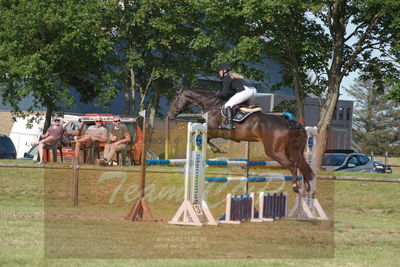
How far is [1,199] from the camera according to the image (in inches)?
663

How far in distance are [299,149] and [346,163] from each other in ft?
51.5

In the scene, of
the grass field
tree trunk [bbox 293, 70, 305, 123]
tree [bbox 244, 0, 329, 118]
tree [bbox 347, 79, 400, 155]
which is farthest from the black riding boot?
tree [bbox 347, 79, 400, 155]

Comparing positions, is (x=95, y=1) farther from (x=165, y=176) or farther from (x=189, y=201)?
(x=189, y=201)

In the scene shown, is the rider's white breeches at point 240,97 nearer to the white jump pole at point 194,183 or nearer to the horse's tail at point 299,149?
the horse's tail at point 299,149

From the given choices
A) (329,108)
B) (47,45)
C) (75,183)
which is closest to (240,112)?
(75,183)

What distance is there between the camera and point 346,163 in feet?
94.4

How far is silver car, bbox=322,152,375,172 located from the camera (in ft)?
94.1

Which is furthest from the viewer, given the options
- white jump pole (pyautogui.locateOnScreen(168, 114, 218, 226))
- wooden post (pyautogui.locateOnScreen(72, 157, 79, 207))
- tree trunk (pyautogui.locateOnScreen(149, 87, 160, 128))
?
tree trunk (pyautogui.locateOnScreen(149, 87, 160, 128))

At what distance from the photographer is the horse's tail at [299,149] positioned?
13.4 metres

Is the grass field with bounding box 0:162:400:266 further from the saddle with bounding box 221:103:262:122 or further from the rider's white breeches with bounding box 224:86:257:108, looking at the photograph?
the rider's white breeches with bounding box 224:86:257:108

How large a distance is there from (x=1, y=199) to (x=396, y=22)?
584 inches

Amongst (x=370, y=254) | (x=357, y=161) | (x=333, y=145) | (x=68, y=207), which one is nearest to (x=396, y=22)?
(x=357, y=161)

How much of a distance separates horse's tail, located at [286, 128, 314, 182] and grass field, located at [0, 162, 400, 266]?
0.91 m

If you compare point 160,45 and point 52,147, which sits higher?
point 160,45
